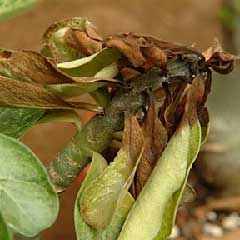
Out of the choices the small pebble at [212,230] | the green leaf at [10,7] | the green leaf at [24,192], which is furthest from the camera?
the small pebble at [212,230]

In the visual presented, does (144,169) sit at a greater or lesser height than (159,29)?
greater

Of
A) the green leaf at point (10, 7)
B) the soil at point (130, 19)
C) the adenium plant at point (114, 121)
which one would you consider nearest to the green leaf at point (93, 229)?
the adenium plant at point (114, 121)

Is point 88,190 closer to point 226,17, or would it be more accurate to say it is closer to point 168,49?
point 168,49

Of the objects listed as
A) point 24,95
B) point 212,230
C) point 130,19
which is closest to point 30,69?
point 24,95

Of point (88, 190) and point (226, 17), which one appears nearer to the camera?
point (88, 190)

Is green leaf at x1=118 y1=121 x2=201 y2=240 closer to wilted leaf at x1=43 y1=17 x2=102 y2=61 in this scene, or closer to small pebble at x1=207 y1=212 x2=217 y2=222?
wilted leaf at x1=43 y1=17 x2=102 y2=61

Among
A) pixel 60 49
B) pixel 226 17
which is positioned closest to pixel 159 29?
pixel 226 17

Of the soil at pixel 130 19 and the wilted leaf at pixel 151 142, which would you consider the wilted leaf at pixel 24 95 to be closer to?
the wilted leaf at pixel 151 142
